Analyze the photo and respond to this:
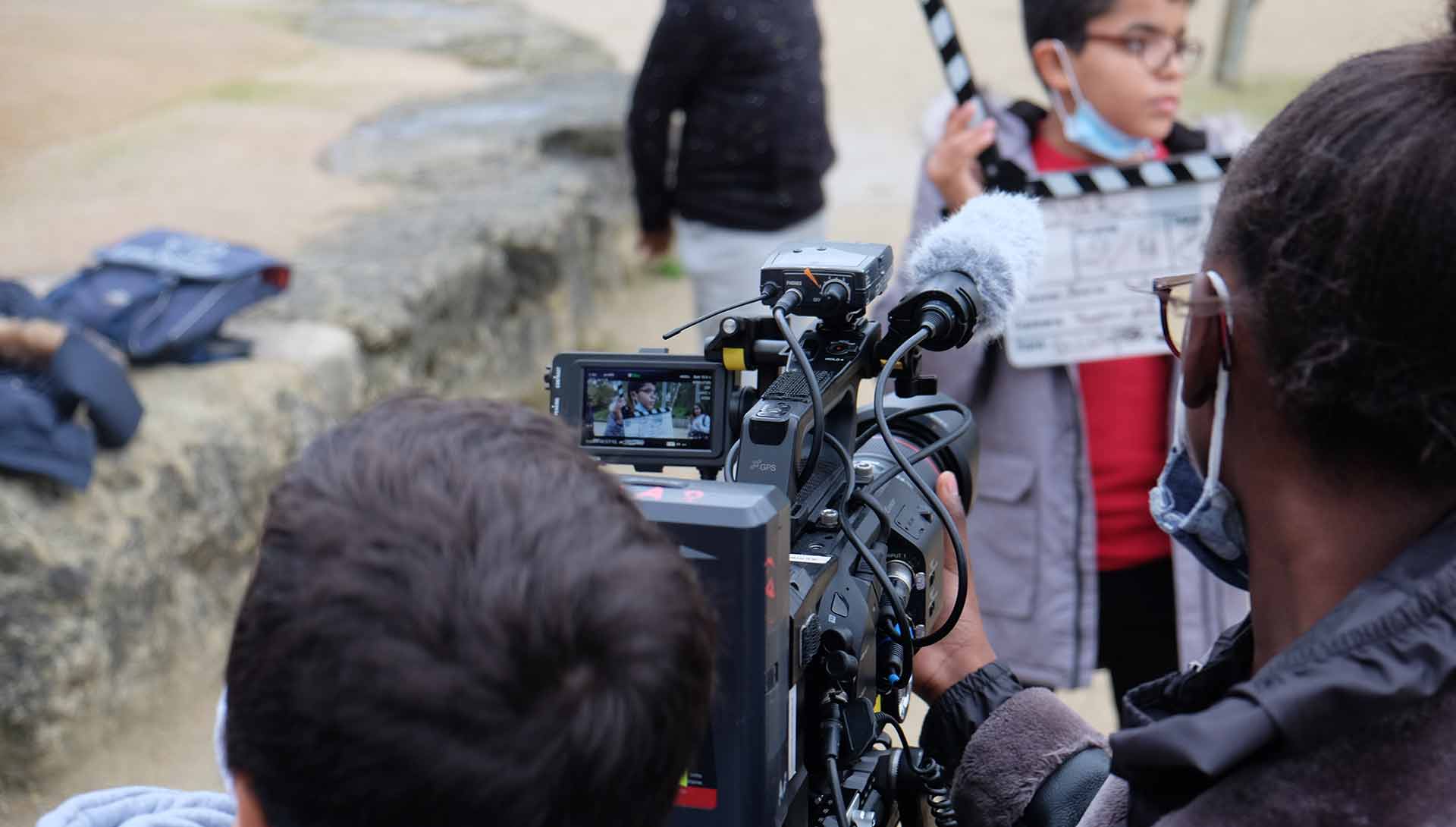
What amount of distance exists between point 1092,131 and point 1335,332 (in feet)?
5.89

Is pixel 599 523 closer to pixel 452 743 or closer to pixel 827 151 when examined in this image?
pixel 452 743

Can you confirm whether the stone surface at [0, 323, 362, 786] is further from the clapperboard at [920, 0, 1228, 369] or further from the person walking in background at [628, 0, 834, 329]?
the clapperboard at [920, 0, 1228, 369]

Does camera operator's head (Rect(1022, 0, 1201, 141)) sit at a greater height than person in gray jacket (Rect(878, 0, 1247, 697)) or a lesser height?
greater

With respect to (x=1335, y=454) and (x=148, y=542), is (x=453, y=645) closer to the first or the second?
(x=1335, y=454)

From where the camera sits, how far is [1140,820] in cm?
119

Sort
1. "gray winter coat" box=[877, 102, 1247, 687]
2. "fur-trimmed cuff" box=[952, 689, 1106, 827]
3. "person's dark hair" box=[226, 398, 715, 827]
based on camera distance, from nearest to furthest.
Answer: "person's dark hair" box=[226, 398, 715, 827] < "fur-trimmed cuff" box=[952, 689, 1106, 827] < "gray winter coat" box=[877, 102, 1247, 687]

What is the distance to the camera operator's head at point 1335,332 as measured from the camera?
102 cm

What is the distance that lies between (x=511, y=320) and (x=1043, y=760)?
4513mm

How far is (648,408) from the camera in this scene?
63.7 inches

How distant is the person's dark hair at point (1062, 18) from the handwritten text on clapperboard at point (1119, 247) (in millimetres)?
308

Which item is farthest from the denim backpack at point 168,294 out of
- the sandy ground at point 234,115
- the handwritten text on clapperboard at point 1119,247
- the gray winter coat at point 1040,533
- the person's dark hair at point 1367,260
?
the person's dark hair at point 1367,260

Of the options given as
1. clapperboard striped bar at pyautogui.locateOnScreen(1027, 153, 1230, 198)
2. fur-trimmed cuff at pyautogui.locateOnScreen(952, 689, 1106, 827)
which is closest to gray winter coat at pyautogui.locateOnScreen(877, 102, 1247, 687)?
clapperboard striped bar at pyautogui.locateOnScreen(1027, 153, 1230, 198)

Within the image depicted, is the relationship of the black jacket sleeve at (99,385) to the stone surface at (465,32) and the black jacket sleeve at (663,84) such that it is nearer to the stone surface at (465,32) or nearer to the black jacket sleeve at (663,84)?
the black jacket sleeve at (663,84)

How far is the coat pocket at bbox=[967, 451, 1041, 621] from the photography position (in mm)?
2615
